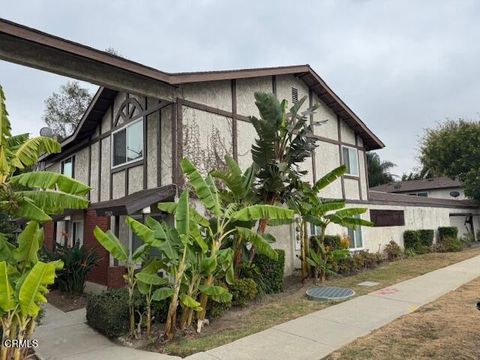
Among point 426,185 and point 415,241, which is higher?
point 426,185

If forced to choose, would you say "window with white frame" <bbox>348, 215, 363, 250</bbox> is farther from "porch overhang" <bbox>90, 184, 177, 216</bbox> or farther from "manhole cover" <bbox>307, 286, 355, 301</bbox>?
"porch overhang" <bbox>90, 184, 177, 216</bbox>

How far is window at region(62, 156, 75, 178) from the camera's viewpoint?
54.4ft

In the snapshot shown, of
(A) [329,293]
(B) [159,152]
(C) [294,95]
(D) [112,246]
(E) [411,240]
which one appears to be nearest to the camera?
(D) [112,246]

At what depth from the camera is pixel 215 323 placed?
7.68 metres

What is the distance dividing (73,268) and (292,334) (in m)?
8.27

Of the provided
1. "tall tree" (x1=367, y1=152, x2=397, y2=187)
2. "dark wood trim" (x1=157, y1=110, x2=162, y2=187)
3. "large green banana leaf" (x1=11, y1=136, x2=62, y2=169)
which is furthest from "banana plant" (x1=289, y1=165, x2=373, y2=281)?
"tall tree" (x1=367, y1=152, x2=397, y2=187)

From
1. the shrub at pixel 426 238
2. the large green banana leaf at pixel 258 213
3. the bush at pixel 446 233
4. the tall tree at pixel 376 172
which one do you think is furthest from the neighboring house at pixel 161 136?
the tall tree at pixel 376 172

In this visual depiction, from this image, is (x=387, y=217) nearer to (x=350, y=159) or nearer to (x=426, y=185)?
(x=350, y=159)

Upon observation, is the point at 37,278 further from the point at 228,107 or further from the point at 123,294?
the point at 228,107

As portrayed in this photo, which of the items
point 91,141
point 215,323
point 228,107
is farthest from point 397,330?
point 91,141

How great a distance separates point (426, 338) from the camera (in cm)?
600

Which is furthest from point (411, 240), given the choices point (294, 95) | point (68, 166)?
point (68, 166)

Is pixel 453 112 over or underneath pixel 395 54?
over

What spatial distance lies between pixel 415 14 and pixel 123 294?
1262 cm
